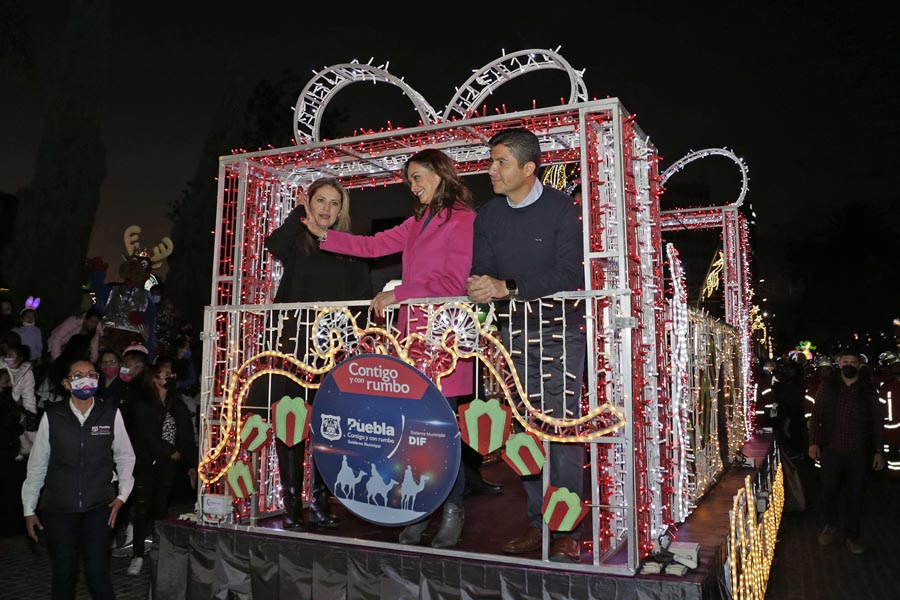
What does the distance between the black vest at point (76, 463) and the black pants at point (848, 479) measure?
7140 millimetres

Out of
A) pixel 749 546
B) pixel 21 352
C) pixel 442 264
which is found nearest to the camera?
pixel 442 264

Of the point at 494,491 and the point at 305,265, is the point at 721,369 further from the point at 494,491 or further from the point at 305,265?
the point at 305,265

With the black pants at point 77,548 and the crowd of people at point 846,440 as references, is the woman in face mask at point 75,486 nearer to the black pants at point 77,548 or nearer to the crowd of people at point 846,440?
the black pants at point 77,548

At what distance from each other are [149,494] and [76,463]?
2300mm

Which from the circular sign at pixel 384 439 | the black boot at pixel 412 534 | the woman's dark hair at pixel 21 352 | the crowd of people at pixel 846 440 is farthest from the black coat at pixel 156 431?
the crowd of people at pixel 846 440

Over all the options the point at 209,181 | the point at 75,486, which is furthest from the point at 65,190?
the point at 75,486

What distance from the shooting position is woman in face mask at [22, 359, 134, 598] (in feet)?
14.7

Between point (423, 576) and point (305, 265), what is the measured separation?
2.24 meters

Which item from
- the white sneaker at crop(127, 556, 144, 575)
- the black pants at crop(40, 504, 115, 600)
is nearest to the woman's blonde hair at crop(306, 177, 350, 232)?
the black pants at crop(40, 504, 115, 600)

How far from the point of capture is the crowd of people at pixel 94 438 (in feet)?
14.9

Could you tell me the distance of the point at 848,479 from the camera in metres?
7.62

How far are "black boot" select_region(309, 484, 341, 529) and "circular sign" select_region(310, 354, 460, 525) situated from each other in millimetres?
426

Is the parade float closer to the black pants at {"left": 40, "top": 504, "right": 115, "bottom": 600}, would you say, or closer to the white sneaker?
the black pants at {"left": 40, "top": 504, "right": 115, "bottom": 600}

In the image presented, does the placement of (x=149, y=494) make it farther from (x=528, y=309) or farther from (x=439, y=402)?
(x=528, y=309)
